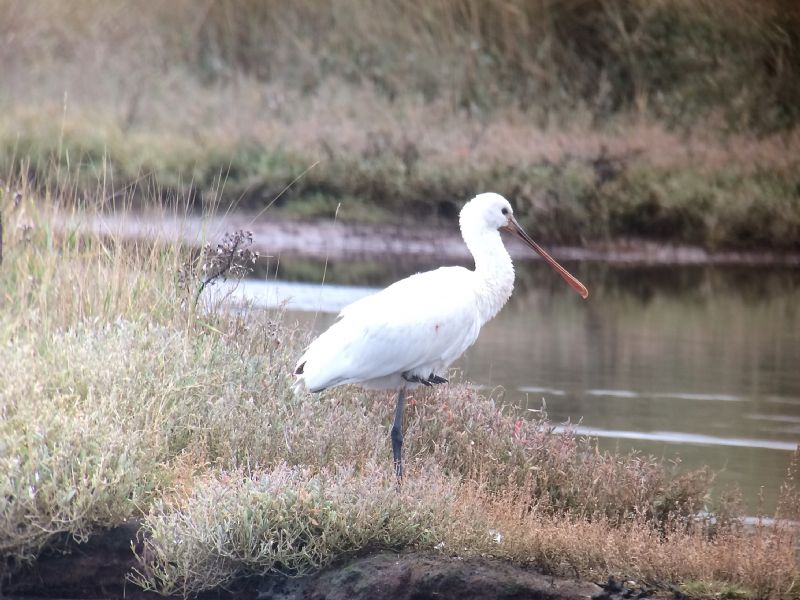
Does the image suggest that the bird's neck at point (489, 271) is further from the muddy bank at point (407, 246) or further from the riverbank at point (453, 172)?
the riverbank at point (453, 172)

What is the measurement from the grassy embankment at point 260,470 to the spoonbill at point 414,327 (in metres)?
0.35

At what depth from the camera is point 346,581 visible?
7.03 metres

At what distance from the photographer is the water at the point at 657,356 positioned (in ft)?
37.5

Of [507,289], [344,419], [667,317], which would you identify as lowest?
[667,317]

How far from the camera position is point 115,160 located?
2291 centimetres

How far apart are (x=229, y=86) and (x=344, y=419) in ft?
60.5

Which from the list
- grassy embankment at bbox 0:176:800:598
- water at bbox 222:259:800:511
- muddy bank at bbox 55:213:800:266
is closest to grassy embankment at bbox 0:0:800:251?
muddy bank at bbox 55:213:800:266

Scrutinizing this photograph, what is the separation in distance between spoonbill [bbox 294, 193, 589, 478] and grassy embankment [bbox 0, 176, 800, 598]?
35cm

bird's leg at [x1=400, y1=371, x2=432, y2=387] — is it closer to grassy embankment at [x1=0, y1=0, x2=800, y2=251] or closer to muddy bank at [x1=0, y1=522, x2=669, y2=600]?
muddy bank at [x1=0, y1=522, x2=669, y2=600]

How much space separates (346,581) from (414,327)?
5.41ft

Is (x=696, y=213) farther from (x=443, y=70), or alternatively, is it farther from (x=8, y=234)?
(x=8, y=234)

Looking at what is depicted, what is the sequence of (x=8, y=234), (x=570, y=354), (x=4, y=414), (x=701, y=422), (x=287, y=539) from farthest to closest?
(x=570, y=354) < (x=701, y=422) < (x=8, y=234) < (x=4, y=414) < (x=287, y=539)

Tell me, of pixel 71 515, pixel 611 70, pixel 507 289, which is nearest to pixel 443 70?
pixel 611 70

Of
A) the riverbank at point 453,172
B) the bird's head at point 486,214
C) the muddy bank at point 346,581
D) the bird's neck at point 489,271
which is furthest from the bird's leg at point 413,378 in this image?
the riverbank at point 453,172
